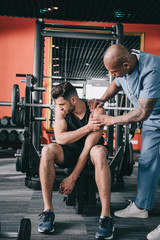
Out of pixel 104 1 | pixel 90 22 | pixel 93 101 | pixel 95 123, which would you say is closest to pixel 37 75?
pixel 93 101

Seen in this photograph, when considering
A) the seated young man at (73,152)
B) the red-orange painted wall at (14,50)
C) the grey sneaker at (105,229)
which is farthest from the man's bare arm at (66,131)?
the red-orange painted wall at (14,50)

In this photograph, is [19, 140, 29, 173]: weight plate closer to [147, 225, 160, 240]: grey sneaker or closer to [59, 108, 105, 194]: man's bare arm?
[59, 108, 105, 194]: man's bare arm

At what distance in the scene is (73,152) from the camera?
5.69ft

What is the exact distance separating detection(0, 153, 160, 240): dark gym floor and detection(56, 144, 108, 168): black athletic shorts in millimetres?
391

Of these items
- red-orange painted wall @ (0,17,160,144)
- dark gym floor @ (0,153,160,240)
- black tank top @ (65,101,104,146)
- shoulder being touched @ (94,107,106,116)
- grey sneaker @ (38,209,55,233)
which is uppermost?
red-orange painted wall @ (0,17,160,144)

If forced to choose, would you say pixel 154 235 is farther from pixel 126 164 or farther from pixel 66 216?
pixel 126 164

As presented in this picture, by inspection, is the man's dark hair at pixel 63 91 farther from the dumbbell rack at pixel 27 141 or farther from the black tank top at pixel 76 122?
the dumbbell rack at pixel 27 141

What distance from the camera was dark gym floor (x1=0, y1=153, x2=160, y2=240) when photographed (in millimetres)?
1492

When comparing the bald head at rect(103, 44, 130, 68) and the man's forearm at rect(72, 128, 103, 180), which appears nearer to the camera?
the bald head at rect(103, 44, 130, 68)

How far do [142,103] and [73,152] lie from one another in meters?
0.60

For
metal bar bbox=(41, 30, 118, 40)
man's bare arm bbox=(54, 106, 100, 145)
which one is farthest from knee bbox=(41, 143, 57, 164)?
metal bar bbox=(41, 30, 118, 40)

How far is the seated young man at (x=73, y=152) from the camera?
1498mm

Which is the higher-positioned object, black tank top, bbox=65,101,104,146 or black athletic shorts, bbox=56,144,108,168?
black tank top, bbox=65,101,104,146

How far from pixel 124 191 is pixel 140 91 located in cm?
131
